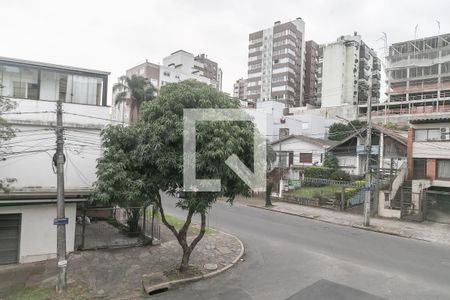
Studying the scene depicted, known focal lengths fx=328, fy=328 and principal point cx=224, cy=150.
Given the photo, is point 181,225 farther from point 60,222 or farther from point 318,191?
point 318,191

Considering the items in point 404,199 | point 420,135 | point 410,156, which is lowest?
point 404,199

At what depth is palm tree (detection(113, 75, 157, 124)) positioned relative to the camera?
45906 millimetres

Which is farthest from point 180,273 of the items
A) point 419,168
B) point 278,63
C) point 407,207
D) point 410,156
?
point 278,63

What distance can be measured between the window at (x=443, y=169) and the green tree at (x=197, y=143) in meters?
21.1

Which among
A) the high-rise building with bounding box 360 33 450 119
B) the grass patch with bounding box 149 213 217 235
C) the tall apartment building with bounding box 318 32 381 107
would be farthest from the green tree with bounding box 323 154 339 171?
the tall apartment building with bounding box 318 32 381 107

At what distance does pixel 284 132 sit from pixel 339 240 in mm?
33889

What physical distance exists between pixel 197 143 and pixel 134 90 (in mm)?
38462

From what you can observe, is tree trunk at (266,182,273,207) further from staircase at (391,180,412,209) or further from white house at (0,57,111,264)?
white house at (0,57,111,264)

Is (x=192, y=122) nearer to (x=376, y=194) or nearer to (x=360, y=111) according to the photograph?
(x=376, y=194)

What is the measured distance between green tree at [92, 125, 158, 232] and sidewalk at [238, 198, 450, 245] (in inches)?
581

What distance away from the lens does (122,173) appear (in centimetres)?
1034

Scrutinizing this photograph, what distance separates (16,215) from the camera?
13047 mm

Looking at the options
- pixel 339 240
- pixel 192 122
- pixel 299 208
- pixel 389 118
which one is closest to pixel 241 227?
pixel 339 240

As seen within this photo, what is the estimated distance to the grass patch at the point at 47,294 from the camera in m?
9.77
